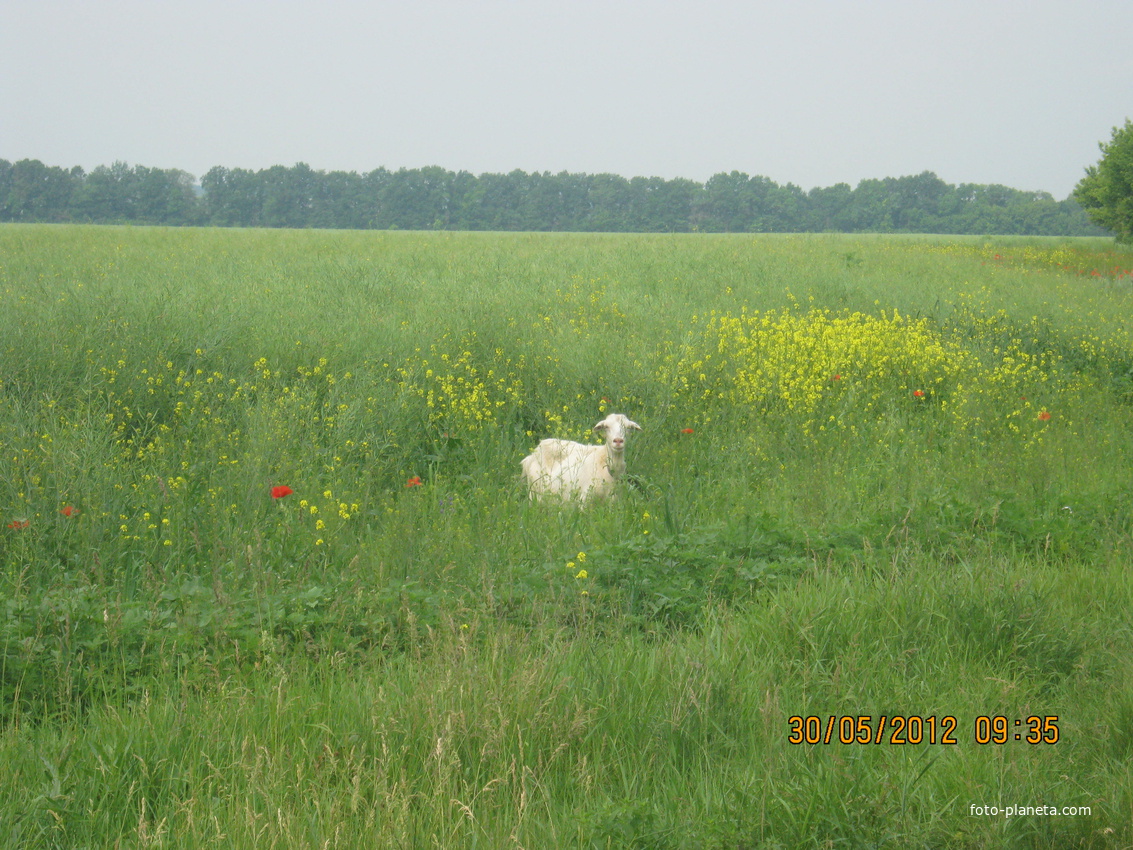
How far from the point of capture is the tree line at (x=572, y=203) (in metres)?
60.1

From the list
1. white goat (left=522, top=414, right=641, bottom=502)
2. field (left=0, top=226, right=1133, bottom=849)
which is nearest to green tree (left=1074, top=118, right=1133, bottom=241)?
field (left=0, top=226, right=1133, bottom=849)

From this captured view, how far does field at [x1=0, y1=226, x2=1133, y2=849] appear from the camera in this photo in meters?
2.56

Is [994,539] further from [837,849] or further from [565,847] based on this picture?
[565,847]

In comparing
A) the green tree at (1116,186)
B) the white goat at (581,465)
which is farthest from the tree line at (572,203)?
the white goat at (581,465)

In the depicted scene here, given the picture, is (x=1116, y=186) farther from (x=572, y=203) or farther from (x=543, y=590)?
(x=572, y=203)

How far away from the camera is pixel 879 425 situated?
802 cm

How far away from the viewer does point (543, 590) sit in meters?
4.16

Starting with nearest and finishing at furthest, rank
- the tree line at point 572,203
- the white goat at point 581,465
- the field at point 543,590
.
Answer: the field at point 543,590 < the white goat at point 581,465 < the tree line at point 572,203

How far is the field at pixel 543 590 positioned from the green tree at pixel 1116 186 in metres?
24.5

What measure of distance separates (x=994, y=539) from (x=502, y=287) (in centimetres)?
1040

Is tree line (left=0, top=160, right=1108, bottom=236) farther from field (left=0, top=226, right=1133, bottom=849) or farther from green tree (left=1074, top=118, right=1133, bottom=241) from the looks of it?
field (left=0, top=226, right=1133, bottom=849)

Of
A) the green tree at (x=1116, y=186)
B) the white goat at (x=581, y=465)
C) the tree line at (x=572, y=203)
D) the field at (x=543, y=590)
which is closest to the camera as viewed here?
the field at (x=543, y=590)

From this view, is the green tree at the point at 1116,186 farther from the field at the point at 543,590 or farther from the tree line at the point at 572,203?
the tree line at the point at 572,203

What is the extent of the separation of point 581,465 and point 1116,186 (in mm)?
31597
